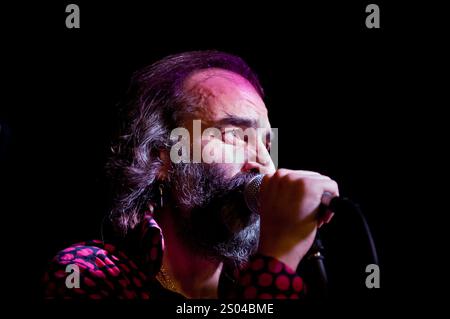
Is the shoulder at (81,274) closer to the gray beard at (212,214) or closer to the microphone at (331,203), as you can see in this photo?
the gray beard at (212,214)

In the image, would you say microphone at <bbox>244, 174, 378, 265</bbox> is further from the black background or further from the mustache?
the black background

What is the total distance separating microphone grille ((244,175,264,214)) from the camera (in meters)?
1.21

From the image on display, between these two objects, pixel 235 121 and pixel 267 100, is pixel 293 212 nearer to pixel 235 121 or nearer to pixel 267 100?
pixel 235 121

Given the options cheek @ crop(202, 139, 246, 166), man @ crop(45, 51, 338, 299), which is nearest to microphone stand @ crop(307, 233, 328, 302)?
man @ crop(45, 51, 338, 299)

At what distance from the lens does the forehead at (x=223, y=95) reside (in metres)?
1.51

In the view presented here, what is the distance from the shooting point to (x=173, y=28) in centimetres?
185

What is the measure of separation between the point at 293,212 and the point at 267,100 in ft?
3.33

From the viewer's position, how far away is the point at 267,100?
200cm

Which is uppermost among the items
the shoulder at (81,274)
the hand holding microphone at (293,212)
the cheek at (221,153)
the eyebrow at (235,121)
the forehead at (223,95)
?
the forehead at (223,95)

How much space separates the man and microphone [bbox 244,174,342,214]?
0.04 metres

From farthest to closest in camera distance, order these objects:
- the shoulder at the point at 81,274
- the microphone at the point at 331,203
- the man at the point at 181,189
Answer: the man at the point at 181,189 < the shoulder at the point at 81,274 < the microphone at the point at 331,203

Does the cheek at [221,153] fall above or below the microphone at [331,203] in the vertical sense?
above

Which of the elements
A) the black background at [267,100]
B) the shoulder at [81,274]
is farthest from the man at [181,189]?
the black background at [267,100]
